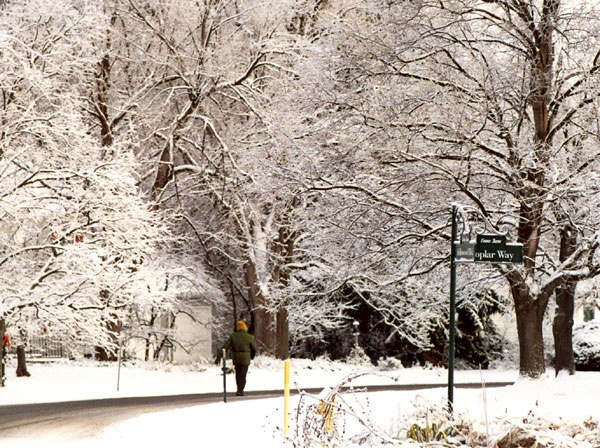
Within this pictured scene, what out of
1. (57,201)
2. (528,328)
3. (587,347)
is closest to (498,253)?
(528,328)

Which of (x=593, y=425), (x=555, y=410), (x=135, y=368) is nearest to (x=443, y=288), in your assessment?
(x=135, y=368)


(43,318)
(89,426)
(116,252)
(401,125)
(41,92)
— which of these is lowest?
(89,426)

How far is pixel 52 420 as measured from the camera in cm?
1692

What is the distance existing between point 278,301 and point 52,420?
15.3 metres

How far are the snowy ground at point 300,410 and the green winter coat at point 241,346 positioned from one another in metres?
1.91

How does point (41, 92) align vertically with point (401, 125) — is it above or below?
above

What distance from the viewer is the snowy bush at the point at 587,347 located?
32500mm

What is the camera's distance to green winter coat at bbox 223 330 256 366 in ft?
68.9

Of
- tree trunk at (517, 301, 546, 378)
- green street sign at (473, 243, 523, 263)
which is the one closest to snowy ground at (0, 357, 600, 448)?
tree trunk at (517, 301, 546, 378)

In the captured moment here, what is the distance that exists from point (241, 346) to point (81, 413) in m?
3.87

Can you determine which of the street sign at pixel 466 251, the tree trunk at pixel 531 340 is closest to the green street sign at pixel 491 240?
the street sign at pixel 466 251

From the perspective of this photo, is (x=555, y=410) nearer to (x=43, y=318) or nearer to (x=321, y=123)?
(x=321, y=123)

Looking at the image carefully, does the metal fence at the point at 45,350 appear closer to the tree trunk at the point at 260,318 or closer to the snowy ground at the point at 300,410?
the snowy ground at the point at 300,410

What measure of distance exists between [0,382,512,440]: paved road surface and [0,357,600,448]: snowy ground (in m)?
0.47
